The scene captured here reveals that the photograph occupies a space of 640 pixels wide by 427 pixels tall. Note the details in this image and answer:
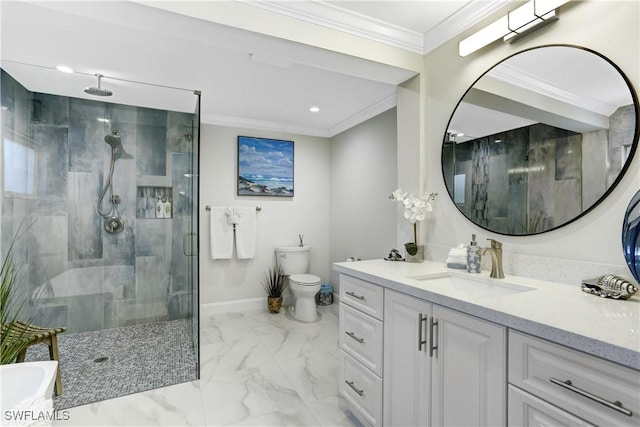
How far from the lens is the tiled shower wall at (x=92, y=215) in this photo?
2.60 metres

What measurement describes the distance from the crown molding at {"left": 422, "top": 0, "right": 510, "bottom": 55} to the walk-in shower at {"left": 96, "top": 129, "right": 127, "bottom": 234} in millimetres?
2869

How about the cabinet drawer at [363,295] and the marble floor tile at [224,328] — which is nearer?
the cabinet drawer at [363,295]

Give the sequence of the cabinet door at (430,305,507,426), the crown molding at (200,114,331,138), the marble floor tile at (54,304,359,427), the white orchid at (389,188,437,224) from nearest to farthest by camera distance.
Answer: the cabinet door at (430,305,507,426), the marble floor tile at (54,304,359,427), the white orchid at (389,188,437,224), the crown molding at (200,114,331,138)

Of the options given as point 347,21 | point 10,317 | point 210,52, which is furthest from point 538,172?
point 10,317

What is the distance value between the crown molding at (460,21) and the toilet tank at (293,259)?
101 inches

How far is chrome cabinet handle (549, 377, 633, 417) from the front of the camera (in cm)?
73

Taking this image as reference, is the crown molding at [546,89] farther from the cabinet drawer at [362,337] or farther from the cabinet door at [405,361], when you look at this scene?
the cabinet drawer at [362,337]

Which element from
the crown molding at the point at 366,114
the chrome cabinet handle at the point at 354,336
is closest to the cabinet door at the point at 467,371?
the chrome cabinet handle at the point at 354,336

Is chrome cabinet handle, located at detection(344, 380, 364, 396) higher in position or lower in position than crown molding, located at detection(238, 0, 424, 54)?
lower

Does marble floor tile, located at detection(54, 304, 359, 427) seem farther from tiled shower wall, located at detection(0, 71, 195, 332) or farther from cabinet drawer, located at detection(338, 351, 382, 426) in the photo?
tiled shower wall, located at detection(0, 71, 195, 332)

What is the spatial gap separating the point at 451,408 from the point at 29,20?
3020 millimetres

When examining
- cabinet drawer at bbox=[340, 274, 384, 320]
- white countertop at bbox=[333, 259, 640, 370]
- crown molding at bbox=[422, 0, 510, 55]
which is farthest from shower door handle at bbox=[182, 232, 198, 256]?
crown molding at bbox=[422, 0, 510, 55]

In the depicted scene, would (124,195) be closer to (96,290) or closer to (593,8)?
(96,290)

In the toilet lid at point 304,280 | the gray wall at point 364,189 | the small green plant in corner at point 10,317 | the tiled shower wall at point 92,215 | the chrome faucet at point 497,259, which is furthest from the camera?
the toilet lid at point 304,280
